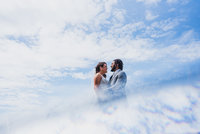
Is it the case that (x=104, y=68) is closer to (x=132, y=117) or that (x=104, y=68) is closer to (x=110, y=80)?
(x=110, y=80)

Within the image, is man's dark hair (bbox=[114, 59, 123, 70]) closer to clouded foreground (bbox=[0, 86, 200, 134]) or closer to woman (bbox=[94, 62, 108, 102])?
woman (bbox=[94, 62, 108, 102])

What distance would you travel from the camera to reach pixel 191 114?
2.08 meters

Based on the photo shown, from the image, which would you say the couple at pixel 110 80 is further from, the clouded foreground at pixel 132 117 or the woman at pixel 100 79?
the clouded foreground at pixel 132 117

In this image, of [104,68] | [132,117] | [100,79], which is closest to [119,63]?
[104,68]

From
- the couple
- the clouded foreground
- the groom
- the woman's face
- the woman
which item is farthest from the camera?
the woman's face

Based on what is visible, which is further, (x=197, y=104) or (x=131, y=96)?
(x=131, y=96)

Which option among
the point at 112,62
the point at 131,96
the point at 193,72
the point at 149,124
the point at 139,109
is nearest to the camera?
the point at 193,72

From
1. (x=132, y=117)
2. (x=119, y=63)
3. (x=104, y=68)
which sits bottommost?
(x=132, y=117)

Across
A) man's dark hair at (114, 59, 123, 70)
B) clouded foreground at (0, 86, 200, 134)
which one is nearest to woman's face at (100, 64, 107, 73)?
man's dark hair at (114, 59, 123, 70)

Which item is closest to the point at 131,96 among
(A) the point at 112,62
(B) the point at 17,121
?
(B) the point at 17,121

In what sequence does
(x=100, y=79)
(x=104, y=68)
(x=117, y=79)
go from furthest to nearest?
(x=104, y=68) → (x=100, y=79) → (x=117, y=79)

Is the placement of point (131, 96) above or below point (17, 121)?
above

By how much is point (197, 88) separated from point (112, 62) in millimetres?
3519

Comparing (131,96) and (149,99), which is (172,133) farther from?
(131,96)
